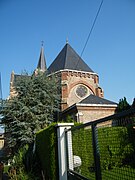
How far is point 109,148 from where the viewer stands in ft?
9.75

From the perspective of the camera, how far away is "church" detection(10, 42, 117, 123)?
18766 mm

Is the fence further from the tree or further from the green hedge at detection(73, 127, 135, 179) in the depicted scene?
the tree

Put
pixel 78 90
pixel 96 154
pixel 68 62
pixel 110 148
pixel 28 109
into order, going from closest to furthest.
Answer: pixel 110 148 → pixel 96 154 → pixel 28 109 → pixel 78 90 → pixel 68 62

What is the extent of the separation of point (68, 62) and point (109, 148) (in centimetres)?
2491

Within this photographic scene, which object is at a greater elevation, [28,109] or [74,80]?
[74,80]

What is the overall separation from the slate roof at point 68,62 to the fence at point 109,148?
22.0 m

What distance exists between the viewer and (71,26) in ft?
25.2

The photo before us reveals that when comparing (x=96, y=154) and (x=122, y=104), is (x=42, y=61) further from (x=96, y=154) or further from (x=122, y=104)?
(x=96, y=154)

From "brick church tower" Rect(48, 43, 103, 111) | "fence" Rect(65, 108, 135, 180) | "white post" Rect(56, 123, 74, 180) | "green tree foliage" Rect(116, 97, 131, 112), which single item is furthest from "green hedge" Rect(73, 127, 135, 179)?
"brick church tower" Rect(48, 43, 103, 111)

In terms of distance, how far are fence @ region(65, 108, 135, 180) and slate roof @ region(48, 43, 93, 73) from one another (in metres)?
22.0

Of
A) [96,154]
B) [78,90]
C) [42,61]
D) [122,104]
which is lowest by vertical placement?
[96,154]

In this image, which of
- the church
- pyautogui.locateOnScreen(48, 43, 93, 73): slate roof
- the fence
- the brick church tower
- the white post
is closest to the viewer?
the fence

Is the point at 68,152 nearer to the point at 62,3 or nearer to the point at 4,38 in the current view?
the point at 62,3

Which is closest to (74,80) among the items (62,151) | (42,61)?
(42,61)
